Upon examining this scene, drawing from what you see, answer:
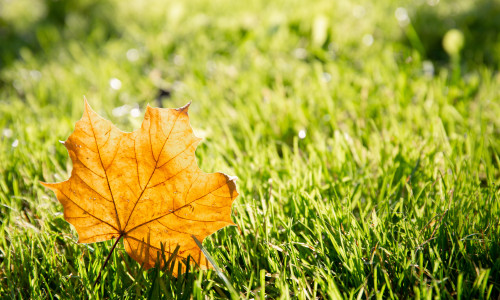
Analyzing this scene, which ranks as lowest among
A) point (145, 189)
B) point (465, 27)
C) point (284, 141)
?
point (145, 189)

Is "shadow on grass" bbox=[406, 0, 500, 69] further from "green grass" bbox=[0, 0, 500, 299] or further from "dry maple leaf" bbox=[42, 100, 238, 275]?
"dry maple leaf" bbox=[42, 100, 238, 275]

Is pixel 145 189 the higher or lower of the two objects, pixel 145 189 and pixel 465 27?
the lower

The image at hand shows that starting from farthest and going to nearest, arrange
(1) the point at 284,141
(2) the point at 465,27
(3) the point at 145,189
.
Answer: (2) the point at 465,27
(1) the point at 284,141
(3) the point at 145,189

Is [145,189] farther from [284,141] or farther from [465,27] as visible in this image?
[465,27]

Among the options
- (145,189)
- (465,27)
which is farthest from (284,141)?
(465,27)

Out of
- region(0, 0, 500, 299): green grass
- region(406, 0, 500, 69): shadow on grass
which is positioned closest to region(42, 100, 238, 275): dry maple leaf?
region(0, 0, 500, 299): green grass
